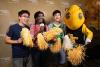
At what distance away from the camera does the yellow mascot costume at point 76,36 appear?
2672 mm

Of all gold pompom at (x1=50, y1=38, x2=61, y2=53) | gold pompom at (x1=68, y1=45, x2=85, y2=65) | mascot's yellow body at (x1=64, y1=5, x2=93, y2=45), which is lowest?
gold pompom at (x1=68, y1=45, x2=85, y2=65)

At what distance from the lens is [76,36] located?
110 inches

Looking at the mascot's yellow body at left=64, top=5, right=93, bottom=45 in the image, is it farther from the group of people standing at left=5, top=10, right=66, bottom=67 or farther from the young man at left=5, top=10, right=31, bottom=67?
the young man at left=5, top=10, right=31, bottom=67

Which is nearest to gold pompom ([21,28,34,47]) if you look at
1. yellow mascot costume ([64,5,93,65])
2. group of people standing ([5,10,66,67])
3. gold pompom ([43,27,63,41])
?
group of people standing ([5,10,66,67])

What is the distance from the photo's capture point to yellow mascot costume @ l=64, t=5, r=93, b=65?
2.67 m

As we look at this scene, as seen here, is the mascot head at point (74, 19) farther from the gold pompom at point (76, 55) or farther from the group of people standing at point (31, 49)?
the gold pompom at point (76, 55)

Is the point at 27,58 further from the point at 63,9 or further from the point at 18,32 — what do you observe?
the point at 63,9

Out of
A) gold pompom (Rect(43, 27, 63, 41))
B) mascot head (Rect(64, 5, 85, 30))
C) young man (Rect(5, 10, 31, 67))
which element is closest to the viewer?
young man (Rect(5, 10, 31, 67))

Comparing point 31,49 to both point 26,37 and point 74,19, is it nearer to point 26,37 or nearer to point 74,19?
point 26,37

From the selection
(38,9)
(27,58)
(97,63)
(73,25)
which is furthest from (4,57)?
(97,63)

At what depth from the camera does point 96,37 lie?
3416 millimetres


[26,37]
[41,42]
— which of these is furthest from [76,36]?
[26,37]

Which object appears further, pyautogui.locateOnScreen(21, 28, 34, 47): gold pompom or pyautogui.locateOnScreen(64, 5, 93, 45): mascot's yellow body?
pyautogui.locateOnScreen(64, 5, 93, 45): mascot's yellow body

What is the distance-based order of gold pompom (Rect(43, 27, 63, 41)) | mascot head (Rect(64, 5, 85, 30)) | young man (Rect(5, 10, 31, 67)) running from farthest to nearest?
mascot head (Rect(64, 5, 85, 30)) < gold pompom (Rect(43, 27, 63, 41)) < young man (Rect(5, 10, 31, 67))
